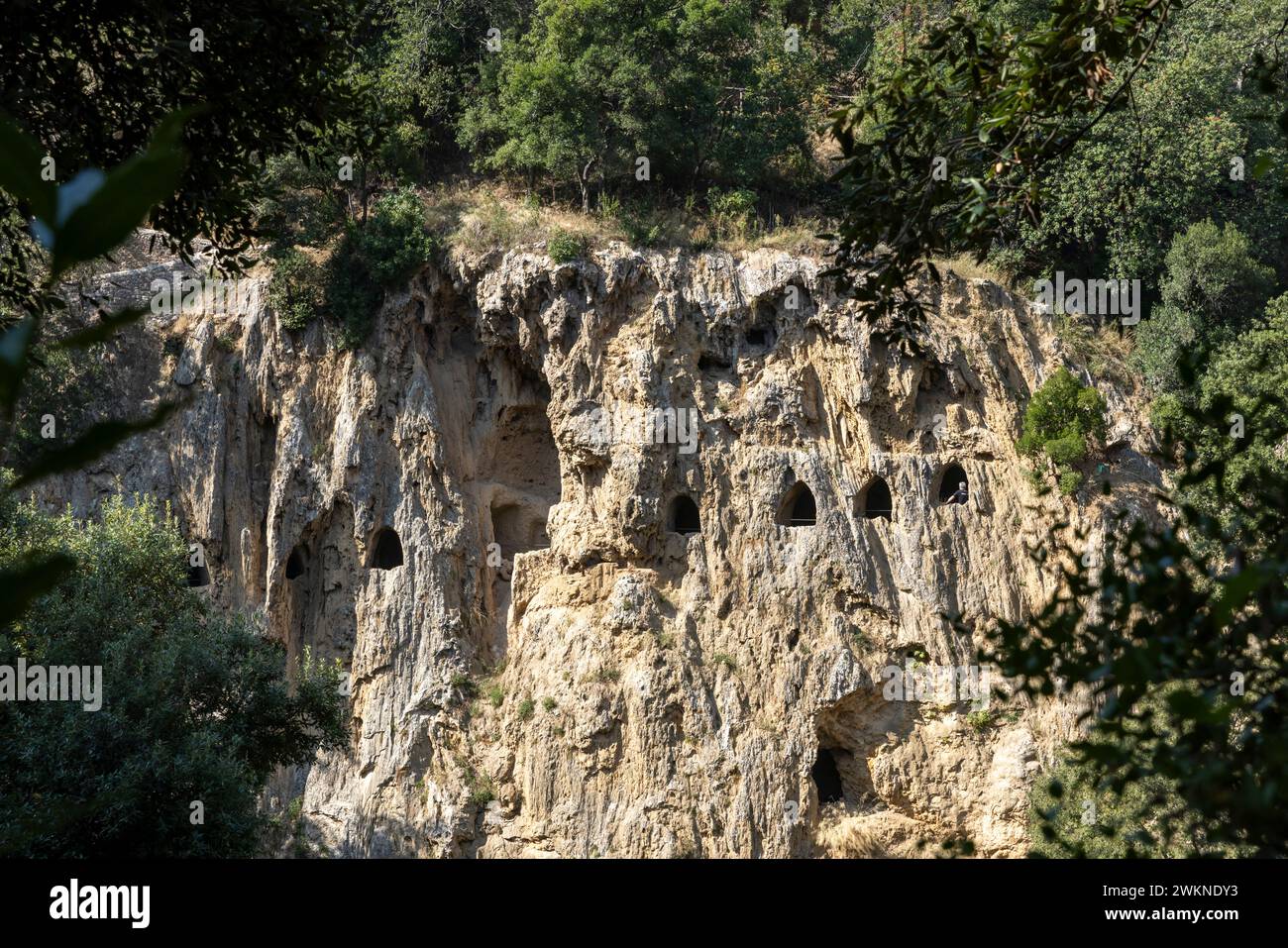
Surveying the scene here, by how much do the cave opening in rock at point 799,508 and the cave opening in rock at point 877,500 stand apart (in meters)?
0.94

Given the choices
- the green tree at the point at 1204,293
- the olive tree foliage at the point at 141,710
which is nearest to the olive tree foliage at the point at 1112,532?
the olive tree foliage at the point at 141,710

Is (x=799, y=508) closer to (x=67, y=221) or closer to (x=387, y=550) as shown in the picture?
(x=387, y=550)

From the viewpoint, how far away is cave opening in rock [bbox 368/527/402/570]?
2133cm

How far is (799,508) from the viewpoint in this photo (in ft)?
70.2

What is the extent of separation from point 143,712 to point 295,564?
10.2m

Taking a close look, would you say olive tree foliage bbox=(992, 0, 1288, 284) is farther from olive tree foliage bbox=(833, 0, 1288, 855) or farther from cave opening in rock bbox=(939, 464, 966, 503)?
olive tree foliage bbox=(833, 0, 1288, 855)

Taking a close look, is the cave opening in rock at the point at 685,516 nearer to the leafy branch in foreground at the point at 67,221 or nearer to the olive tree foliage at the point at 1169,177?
the olive tree foliage at the point at 1169,177

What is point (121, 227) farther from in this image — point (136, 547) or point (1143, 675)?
point (136, 547)

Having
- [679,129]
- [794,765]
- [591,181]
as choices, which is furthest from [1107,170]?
[794,765]

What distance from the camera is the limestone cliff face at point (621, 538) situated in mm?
18891

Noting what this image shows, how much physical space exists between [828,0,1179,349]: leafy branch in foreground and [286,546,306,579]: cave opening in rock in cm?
1773

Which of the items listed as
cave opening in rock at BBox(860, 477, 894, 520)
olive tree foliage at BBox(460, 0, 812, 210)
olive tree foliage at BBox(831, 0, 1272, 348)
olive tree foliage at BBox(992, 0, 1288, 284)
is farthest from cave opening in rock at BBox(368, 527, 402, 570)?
olive tree foliage at BBox(831, 0, 1272, 348)

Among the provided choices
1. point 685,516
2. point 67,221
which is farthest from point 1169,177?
point 67,221
